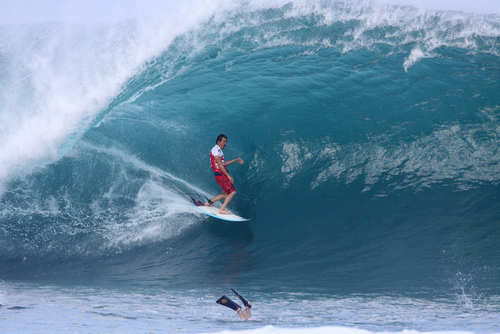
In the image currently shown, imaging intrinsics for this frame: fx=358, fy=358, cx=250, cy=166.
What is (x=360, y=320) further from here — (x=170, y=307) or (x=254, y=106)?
(x=254, y=106)

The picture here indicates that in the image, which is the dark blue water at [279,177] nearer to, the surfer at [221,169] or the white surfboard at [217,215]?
the white surfboard at [217,215]

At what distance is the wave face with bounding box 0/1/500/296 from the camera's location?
272 inches

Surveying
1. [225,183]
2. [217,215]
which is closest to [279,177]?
[225,183]

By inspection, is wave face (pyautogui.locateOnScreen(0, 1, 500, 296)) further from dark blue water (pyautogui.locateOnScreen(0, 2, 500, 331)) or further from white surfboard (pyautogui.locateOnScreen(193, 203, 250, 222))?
white surfboard (pyautogui.locateOnScreen(193, 203, 250, 222))

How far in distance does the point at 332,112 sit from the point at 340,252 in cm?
425

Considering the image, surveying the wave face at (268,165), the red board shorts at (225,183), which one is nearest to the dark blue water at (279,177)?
the wave face at (268,165)

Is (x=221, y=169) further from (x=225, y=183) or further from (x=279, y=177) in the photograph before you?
(x=279, y=177)

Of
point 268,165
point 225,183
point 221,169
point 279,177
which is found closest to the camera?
point 221,169

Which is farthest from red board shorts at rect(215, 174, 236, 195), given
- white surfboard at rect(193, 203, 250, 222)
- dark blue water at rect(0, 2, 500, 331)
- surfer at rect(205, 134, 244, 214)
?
dark blue water at rect(0, 2, 500, 331)

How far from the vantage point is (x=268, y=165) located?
345 inches

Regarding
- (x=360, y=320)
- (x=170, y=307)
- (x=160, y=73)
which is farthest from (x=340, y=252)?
(x=160, y=73)

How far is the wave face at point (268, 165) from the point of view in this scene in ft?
22.7

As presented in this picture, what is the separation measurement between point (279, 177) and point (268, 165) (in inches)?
16.7

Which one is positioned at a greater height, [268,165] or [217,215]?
[268,165]
